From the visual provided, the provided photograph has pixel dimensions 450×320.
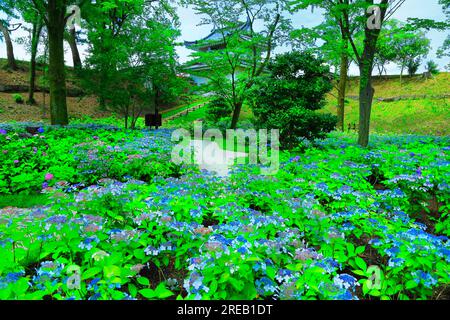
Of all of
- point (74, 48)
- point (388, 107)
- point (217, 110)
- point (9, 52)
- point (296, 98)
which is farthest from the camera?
point (388, 107)

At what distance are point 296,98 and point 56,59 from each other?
816cm

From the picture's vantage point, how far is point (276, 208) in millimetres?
3037

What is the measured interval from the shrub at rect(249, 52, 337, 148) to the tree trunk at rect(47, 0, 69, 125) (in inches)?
272

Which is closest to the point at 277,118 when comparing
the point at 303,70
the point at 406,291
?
the point at 303,70

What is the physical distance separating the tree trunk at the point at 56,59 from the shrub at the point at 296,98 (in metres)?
6.91

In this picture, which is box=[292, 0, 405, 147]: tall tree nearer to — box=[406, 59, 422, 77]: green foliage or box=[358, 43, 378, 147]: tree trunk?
box=[358, 43, 378, 147]: tree trunk

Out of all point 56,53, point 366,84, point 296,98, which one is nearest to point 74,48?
point 56,53

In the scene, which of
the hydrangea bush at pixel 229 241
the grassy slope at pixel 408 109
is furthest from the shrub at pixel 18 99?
the grassy slope at pixel 408 109

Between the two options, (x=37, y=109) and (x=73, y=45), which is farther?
(x=73, y=45)

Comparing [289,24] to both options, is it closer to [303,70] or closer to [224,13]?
[224,13]

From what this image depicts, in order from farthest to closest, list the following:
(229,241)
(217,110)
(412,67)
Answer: (412,67) < (217,110) < (229,241)

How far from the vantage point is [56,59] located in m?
10.2

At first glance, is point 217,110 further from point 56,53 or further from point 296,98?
point 296,98

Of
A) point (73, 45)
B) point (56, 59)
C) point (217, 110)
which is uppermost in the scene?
point (73, 45)
